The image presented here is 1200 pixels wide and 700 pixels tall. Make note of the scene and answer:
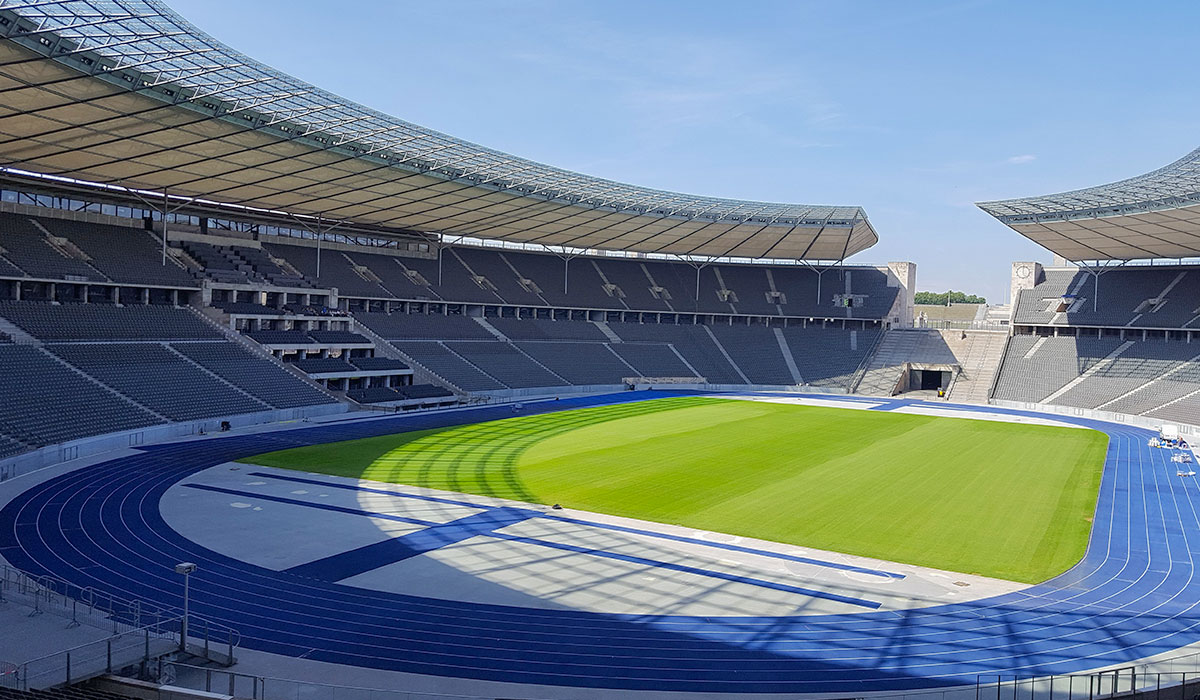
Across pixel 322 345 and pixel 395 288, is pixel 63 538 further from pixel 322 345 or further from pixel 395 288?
pixel 395 288

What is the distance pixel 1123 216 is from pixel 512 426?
39.0 m

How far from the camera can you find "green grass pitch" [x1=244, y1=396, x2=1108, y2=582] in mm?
22344

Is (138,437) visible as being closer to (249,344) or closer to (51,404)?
(51,404)

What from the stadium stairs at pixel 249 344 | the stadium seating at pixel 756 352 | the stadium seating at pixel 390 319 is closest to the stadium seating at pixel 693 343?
the stadium seating at pixel 390 319

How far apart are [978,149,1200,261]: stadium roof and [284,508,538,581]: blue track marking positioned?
41.6 meters

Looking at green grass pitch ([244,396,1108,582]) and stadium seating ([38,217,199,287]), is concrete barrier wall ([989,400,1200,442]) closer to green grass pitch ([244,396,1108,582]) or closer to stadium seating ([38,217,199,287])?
green grass pitch ([244,396,1108,582])

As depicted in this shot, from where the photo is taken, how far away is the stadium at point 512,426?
14539 millimetres

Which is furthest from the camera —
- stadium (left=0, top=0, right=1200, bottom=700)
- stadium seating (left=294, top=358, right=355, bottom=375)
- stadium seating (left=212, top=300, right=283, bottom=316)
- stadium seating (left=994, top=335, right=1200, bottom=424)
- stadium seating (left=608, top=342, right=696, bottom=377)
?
stadium seating (left=608, top=342, right=696, bottom=377)

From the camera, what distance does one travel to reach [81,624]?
13.6 metres

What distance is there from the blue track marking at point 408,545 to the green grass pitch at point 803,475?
2.58 m

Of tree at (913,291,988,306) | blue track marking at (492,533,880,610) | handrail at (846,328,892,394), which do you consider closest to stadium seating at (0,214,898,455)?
handrail at (846,328,892,394)

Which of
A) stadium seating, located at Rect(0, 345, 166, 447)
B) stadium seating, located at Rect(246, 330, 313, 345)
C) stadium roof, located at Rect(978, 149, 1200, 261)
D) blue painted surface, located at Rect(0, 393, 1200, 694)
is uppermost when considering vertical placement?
stadium roof, located at Rect(978, 149, 1200, 261)

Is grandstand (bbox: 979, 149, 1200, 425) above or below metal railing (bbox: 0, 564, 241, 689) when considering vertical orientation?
above

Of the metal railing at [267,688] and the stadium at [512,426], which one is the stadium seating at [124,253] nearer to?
the stadium at [512,426]
